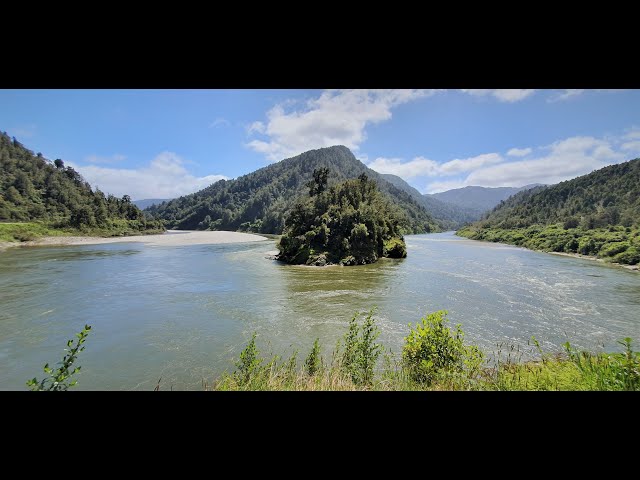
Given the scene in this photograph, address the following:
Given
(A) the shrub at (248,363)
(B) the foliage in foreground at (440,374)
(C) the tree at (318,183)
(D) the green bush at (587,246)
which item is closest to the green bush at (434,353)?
(B) the foliage in foreground at (440,374)

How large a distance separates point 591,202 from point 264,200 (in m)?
100

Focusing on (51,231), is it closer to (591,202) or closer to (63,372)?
(63,372)

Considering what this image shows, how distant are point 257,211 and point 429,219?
84.8m

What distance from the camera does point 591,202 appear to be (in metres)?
73.8

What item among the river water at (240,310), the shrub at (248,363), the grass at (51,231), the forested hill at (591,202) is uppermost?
the forested hill at (591,202)

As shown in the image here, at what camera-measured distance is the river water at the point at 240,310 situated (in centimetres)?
992

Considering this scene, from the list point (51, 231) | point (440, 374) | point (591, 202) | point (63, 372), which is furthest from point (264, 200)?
point (63, 372)

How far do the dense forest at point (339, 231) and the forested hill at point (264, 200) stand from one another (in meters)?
52.5

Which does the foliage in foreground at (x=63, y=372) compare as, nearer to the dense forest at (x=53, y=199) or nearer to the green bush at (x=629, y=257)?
the green bush at (x=629, y=257)

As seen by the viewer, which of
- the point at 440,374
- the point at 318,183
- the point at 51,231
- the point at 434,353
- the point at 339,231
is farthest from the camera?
the point at 51,231

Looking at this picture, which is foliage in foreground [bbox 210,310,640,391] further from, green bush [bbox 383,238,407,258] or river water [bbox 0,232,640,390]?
green bush [bbox 383,238,407,258]
